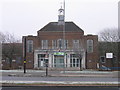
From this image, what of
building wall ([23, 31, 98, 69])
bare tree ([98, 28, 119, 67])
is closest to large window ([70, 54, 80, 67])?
building wall ([23, 31, 98, 69])

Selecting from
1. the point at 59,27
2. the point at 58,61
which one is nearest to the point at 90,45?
the point at 58,61

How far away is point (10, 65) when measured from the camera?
1994 inches

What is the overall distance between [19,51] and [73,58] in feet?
45.0

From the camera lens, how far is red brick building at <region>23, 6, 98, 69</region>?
48219 mm

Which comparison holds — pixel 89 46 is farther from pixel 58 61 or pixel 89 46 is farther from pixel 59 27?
pixel 59 27

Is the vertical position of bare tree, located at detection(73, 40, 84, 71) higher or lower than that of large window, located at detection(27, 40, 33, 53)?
lower

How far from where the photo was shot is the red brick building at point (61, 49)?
48219mm

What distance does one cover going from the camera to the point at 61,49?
50000mm

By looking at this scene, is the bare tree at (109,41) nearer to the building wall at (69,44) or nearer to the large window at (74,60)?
the building wall at (69,44)

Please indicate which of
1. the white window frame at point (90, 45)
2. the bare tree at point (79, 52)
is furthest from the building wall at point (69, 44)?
the bare tree at point (79, 52)

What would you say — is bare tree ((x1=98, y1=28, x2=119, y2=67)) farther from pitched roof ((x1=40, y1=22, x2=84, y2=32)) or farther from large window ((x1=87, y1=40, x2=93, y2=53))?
pitched roof ((x1=40, y1=22, x2=84, y2=32))

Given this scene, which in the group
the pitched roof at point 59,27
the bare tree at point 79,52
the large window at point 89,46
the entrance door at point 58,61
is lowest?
the entrance door at point 58,61

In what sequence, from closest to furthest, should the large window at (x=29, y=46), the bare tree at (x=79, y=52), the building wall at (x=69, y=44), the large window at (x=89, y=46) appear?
1. the bare tree at (x=79, y=52)
2. the building wall at (x=69, y=44)
3. the large window at (x=89, y=46)
4. the large window at (x=29, y=46)

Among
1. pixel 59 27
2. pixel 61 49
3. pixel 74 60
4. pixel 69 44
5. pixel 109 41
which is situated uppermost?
pixel 59 27
